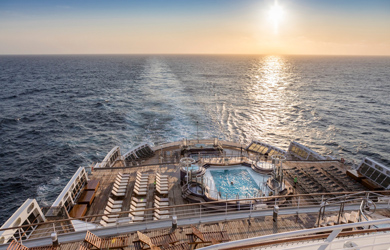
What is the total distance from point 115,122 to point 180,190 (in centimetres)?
4184

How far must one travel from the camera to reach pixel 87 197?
1911 centimetres

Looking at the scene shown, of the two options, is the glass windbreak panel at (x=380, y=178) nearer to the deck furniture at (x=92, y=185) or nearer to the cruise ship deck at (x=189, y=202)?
the cruise ship deck at (x=189, y=202)

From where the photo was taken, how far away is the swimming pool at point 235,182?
2023 cm

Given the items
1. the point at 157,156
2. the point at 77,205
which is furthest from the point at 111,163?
the point at 77,205

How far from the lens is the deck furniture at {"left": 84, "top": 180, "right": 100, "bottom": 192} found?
66.0 ft

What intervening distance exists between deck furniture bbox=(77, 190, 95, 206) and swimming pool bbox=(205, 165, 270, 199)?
9875mm

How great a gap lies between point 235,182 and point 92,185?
1293 centimetres

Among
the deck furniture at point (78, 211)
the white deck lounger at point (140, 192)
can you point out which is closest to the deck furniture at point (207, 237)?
the white deck lounger at point (140, 192)

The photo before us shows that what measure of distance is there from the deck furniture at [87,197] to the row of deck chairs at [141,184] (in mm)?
3513

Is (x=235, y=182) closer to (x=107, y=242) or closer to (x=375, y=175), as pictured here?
(x=107, y=242)

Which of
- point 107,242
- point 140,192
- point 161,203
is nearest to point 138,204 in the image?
point 140,192

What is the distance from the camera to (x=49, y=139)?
48750 millimetres

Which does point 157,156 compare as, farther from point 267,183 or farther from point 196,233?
point 196,233

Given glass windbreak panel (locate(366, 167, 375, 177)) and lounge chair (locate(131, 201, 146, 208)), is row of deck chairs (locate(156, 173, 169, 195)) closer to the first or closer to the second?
lounge chair (locate(131, 201, 146, 208))
